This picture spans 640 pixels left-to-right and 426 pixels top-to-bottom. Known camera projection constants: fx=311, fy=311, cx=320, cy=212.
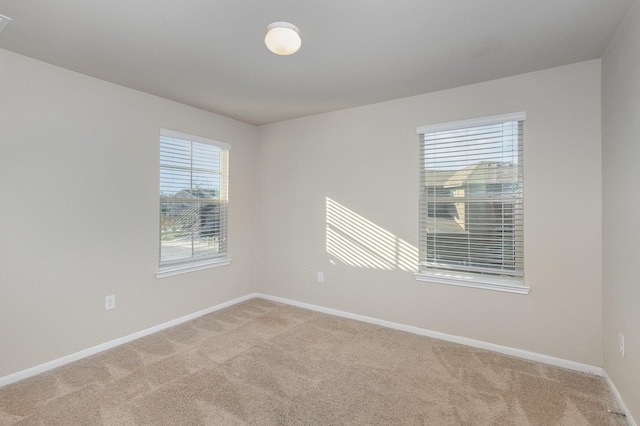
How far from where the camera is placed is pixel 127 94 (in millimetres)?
3037

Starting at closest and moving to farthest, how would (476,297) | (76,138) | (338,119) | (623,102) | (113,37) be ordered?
(623,102)
(113,37)
(76,138)
(476,297)
(338,119)

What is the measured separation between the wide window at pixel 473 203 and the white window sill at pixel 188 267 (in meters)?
2.44

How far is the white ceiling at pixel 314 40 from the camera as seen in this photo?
5.98 ft

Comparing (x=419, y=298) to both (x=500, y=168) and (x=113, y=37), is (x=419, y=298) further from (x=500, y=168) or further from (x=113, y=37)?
(x=113, y=37)

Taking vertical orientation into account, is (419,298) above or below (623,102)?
below

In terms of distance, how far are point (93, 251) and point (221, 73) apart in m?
1.96

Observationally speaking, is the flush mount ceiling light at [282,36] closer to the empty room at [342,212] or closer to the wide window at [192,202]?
the empty room at [342,212]

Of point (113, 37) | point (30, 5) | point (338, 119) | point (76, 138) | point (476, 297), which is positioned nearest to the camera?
point (30, 5)

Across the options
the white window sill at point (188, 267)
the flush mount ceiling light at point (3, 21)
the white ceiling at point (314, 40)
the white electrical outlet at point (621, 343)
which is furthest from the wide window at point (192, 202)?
the white electrical outlet at point (621, 343)

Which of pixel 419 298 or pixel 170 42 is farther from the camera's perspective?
pixel 419 298

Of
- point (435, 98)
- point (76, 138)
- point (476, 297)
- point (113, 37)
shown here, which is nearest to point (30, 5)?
point (113, 37)

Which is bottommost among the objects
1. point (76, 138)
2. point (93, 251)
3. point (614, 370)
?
point (614, 370)

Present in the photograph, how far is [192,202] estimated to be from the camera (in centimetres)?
369

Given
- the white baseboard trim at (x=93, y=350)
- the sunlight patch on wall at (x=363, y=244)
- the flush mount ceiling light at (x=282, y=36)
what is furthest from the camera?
the sunlight patch on wall at (x=363, y=244)
